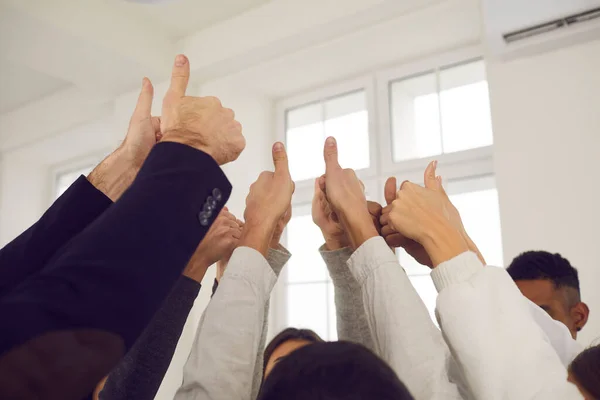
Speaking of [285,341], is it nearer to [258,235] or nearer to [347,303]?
[347,303]

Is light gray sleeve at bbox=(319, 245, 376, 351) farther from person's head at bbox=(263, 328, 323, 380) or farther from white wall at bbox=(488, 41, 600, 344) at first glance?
white wall at bbox=(488, 41, 600, 344)

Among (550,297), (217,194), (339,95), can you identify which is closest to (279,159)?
(217,194)

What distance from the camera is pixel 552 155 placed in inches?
93.5

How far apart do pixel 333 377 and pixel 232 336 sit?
0.28 metres

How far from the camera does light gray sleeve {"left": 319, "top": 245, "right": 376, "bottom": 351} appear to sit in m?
0.88

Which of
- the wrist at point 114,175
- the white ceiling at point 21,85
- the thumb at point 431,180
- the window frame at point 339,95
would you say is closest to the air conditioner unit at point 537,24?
the window frame at point 339,95

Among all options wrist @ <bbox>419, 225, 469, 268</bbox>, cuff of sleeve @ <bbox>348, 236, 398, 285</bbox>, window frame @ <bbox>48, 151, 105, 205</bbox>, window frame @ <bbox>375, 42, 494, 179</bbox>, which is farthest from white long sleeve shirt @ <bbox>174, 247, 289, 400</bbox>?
window frame @ <bbox>48, 151, 105, 205</bbox>

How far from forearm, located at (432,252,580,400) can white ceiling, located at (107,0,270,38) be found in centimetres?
Result: 288

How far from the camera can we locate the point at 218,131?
58 cm

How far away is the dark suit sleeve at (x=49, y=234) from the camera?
1.96 ft

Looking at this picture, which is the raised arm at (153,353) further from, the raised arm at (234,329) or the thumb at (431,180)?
the thumb at (431,180)

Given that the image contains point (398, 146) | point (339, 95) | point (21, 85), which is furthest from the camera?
point (21, 85)

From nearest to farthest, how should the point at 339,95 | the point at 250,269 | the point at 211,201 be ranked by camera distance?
the point at 211,201 < the point at 250,269 < the point at 339,95

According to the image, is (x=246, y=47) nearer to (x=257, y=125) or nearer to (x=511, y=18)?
(x=257, y=125)
